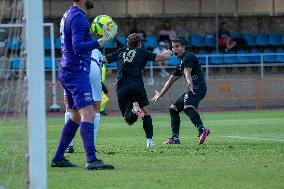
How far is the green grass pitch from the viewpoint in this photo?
10.0 meters

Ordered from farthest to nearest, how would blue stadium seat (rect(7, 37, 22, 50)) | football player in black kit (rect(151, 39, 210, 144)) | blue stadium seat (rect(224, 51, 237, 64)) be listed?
blue stadium seat (rect(224, 51, 237, 64)) < football player in black kit (rect(151, 39, 210, 144)) < blue stadium seat (rect(7, 37, 22, 50))

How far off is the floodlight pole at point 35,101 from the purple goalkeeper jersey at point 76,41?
2.68 metres

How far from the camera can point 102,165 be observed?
450 inches

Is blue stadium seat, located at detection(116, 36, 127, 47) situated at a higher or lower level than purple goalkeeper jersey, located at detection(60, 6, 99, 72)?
lower

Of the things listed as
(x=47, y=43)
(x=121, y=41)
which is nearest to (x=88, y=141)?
(x=121, y=41)

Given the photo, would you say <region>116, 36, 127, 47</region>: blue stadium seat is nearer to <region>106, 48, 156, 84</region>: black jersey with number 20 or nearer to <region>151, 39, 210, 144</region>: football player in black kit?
<region>151, 39, 210, 144</region>: football player in black kit

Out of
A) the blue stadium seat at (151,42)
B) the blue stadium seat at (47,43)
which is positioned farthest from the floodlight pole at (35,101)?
the blue stadium seat at (151,42)

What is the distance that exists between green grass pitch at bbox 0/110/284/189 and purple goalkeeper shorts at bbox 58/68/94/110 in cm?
86

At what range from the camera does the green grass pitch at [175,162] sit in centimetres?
1000

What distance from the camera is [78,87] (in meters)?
11.5

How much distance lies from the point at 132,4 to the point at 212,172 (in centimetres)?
2575

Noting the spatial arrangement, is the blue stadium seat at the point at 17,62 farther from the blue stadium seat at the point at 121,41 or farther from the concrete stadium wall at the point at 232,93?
the blue stadium seat at the point at 121,41

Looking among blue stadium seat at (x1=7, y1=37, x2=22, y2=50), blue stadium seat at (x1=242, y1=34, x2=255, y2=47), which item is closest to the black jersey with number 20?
blue stadium seat at (x1=7, y1=37, x2=22, y2=50)

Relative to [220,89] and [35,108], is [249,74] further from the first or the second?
[35,108]
